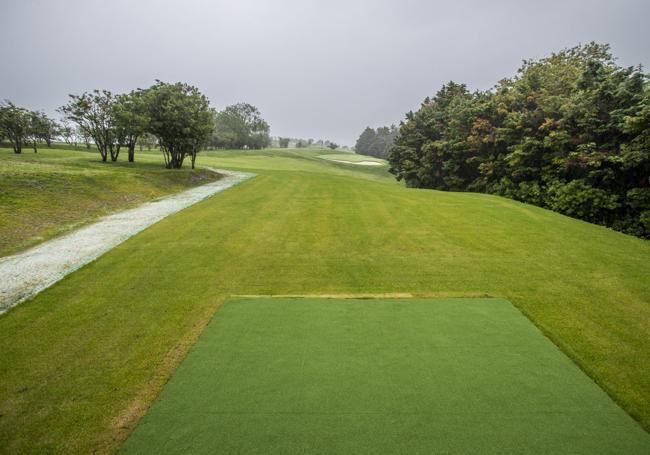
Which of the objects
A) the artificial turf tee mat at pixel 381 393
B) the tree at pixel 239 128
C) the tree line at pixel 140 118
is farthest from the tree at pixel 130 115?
the tree at pixel 239 128

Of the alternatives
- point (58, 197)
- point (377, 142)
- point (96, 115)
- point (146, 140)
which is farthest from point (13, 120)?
point (377, 142)

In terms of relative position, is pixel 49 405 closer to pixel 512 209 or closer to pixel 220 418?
pixel 220 418

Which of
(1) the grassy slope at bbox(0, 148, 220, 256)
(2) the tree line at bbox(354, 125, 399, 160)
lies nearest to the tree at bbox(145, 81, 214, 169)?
(1) the grassy slope at bbox(0, 148, 220, 256)

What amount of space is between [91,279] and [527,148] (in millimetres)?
23820

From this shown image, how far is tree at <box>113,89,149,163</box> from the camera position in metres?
23.1

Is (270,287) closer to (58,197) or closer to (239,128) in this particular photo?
(58,197)

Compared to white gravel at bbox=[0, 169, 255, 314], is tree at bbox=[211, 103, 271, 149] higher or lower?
higher

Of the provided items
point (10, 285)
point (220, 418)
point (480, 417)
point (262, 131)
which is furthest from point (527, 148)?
point (262, 131)

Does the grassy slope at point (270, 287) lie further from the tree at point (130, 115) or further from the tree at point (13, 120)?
the tree at point (13, 120)

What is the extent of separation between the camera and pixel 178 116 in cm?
2494

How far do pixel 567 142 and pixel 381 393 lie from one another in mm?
19728

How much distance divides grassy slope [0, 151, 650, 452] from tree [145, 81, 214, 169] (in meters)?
13.2

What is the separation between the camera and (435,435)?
11.7 feet

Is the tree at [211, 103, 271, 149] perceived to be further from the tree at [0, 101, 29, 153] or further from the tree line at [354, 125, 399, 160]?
the tree at [0, 101, 29, 153]
